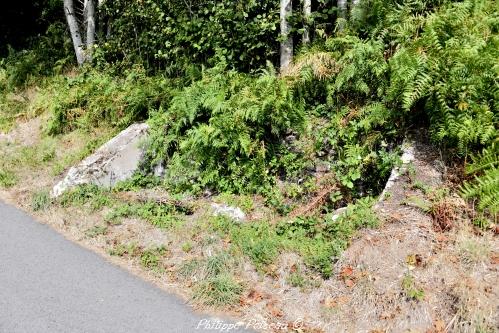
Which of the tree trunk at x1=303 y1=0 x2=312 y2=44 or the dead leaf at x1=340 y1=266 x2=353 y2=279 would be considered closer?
the dead leaf at x1=340 y1=266 x2=353 y2=279

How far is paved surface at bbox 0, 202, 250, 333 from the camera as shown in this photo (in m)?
4.87

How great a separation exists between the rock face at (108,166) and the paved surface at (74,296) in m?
1.59

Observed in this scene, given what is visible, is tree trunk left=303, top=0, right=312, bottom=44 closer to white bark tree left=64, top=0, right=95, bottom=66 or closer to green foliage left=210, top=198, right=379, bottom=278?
green foliage left=210, top=198, right=379, bottom=278

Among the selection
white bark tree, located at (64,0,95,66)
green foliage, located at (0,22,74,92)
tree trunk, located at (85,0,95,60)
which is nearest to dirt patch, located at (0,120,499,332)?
white bark tree, located at (64,0,95,66)

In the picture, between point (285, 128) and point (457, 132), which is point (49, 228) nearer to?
point (285, 128)

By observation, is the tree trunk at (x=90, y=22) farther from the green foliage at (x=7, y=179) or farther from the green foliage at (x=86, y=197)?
the green foliage at (x=86, y=197)

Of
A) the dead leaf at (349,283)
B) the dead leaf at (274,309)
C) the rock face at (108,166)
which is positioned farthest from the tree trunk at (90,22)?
the dead leaf at (349,283)

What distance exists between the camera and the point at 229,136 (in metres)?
7.17

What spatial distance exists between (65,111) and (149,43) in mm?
2568

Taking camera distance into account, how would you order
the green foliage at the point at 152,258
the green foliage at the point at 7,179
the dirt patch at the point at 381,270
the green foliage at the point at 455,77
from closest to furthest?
the dirt patch at the point at 381,270 < the green foliage at the point at 455,77 < the green foliage at the point at 152,258 < the green foliage at the point at 7,179

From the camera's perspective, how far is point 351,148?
6695mm

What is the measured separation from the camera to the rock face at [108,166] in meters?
8.05

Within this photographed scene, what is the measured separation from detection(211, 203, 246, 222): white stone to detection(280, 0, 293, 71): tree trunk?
3264mm

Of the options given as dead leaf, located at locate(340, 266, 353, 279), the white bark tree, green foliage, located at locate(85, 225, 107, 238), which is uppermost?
→ the white bark tree
